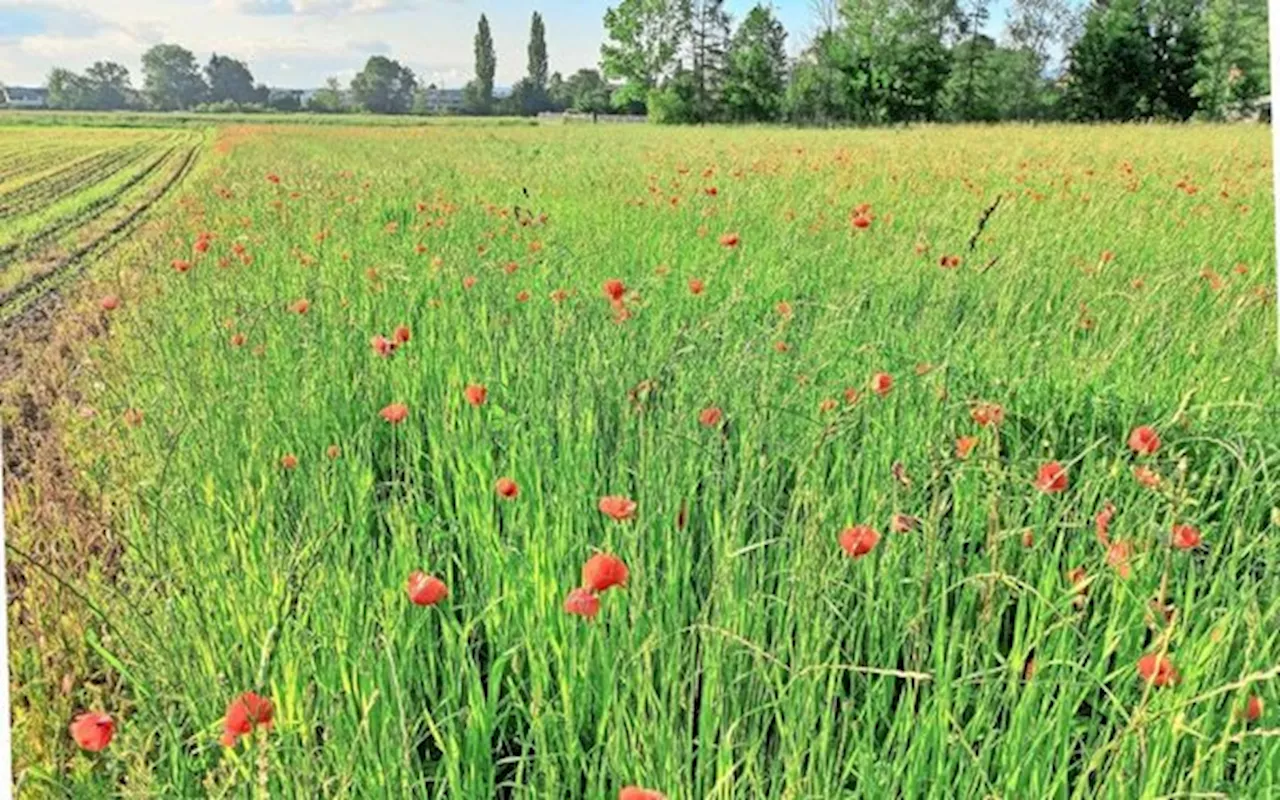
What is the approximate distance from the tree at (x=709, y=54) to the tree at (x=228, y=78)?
3.05 ft

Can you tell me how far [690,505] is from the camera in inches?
54.2

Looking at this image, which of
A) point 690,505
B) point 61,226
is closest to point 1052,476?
point 690,505

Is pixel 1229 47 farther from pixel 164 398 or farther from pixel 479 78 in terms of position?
pixel 164 398

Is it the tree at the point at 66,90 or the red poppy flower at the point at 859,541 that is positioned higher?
the tree at the point at 66,90

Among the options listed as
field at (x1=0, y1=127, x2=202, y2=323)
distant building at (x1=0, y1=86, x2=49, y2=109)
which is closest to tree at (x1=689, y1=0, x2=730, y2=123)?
distant building at (x1=0, y1=86, x2=49, y2=109)

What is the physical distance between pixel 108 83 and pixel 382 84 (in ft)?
1.62

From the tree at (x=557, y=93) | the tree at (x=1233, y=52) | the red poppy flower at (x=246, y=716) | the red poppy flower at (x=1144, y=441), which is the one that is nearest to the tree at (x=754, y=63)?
the tree at (x=557, y=93)

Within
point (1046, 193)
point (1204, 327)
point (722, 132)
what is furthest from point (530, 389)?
point (1046, 193)

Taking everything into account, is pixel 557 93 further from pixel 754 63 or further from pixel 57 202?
pixel 57 202

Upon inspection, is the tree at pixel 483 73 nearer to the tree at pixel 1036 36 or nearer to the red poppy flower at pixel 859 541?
the tree at pixel 1036 36

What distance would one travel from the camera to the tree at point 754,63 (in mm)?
2207

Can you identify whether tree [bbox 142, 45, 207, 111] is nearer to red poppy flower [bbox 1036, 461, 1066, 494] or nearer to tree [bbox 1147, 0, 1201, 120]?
red poppy flower [bbox 1036, 461, 1066, 494]

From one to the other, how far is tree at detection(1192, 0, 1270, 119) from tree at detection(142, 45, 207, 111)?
7.03 ft

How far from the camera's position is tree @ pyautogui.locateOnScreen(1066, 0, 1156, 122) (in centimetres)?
247
